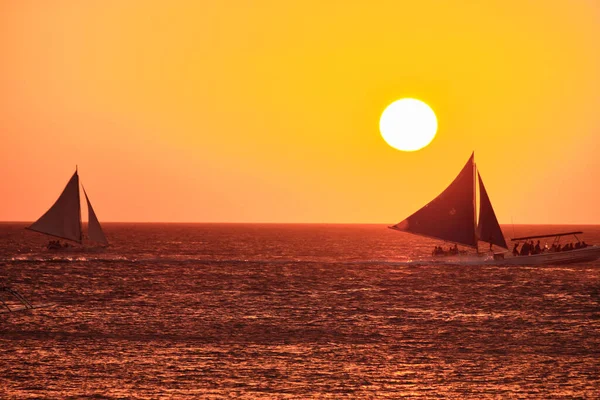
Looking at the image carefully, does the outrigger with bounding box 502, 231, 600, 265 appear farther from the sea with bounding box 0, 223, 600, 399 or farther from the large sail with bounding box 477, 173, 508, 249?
the sea with bounding box 0, 223, 600, 399

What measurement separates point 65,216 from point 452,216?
50534 millimetres

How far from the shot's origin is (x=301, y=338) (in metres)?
48.0

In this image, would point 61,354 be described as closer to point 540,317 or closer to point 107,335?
point 107,335

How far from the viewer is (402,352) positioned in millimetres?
43719

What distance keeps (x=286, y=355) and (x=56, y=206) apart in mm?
83103

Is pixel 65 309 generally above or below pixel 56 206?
below

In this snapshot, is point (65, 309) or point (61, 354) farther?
point (65, 309)

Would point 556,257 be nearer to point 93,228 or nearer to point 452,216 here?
point 452,216

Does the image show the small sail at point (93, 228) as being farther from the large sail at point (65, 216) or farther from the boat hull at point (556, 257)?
the boat hull at point (556, 257)

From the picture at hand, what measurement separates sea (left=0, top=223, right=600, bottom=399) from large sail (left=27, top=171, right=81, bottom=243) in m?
28.8

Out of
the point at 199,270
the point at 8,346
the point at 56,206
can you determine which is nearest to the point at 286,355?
Answer: the point at 8,346

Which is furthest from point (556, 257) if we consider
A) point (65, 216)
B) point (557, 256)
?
point (65, 216)

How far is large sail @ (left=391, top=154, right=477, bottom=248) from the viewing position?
9938 centimetres

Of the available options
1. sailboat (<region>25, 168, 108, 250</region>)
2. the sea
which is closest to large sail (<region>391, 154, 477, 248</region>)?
the sea
